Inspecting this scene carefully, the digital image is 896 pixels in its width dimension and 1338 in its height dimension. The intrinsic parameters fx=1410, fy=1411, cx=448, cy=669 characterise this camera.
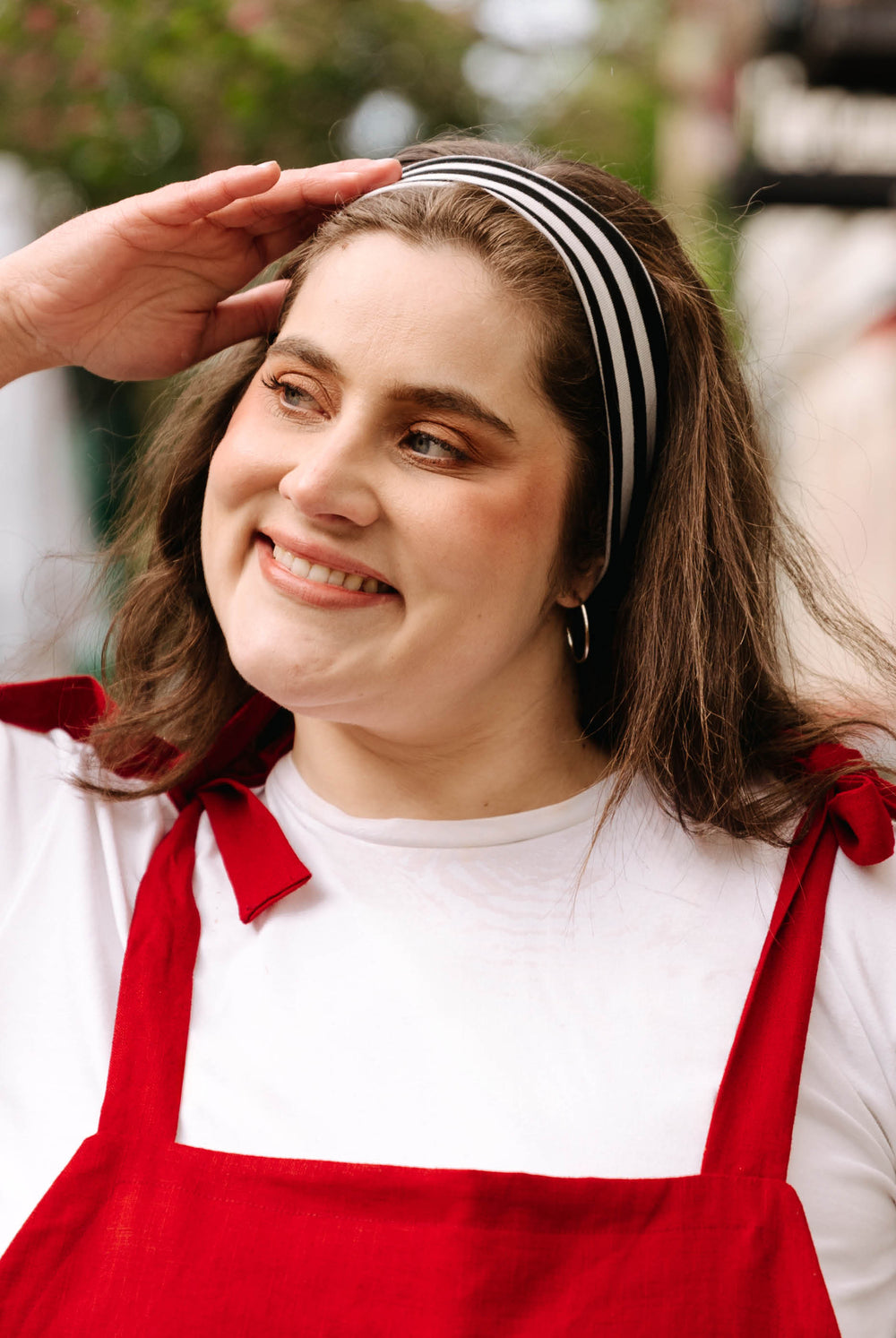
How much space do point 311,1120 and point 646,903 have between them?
0.53 metres

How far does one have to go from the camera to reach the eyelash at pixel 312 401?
6.12 feet

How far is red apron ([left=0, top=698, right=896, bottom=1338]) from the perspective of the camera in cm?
159

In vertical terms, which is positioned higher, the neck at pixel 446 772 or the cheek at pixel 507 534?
the cheek at pixel 507 534

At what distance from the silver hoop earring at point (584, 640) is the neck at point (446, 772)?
5.8 inches

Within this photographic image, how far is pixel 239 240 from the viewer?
7.34ft

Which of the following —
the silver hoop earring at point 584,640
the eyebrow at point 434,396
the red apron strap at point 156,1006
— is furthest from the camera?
the silver hoop earring at point 584,640

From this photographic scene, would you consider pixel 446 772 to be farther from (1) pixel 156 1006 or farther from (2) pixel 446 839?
(1) pixel 156 1006

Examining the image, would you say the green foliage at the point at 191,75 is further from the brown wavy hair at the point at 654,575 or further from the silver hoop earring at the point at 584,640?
the silver hoop earring at the point at 584,640

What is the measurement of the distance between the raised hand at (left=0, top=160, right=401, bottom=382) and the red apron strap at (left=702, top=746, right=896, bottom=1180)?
1139 mm

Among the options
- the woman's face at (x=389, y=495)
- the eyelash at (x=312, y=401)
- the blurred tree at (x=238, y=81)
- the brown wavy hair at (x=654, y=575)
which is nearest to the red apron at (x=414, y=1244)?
the brown wavy hair at (x=654, y=575)

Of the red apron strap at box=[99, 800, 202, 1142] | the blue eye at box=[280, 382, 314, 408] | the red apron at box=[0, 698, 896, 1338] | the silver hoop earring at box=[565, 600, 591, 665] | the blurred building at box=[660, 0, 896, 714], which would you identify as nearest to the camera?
the red apron at box=[0, 698, 896, 1338]

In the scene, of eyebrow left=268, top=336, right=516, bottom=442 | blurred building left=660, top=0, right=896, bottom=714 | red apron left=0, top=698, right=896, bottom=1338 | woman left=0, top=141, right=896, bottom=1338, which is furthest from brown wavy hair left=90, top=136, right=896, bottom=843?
blurred building left=660, top=0, right=896, bottom=714

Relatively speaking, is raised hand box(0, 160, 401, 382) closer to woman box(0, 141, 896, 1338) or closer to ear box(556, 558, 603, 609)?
woman box(0, 141, 896, 1338)

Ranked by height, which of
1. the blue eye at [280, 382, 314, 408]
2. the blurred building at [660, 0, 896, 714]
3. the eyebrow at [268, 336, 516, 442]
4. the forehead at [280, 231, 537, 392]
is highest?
the forehead at [280, 231, 537, 392]
